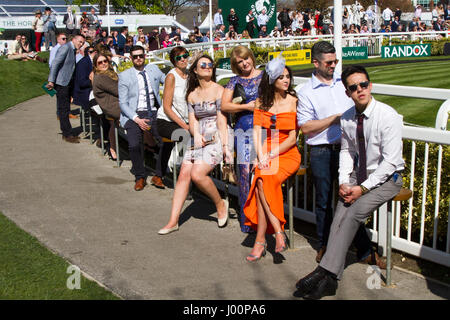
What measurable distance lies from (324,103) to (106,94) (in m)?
4.86

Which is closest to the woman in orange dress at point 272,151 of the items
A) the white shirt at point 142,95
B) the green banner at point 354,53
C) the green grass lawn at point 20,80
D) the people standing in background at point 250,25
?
the white shirt at point 142,95

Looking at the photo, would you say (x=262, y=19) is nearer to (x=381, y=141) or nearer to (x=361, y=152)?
(x=361, y=152)

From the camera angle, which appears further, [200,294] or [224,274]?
[224,274]

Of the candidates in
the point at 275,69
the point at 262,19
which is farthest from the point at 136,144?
the point at 262,19

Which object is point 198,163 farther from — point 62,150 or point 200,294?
point 62,150

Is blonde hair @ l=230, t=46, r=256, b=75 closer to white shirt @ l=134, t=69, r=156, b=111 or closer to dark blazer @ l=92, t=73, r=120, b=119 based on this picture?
white shirt @ l=134, t=69, r=156, b=111

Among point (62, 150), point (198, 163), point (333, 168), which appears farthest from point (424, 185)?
point (62, 150)

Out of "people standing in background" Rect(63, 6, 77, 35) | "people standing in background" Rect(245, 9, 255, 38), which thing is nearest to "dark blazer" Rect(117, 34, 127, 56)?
"people standing in background" Rect(63, 6, 77, 35)

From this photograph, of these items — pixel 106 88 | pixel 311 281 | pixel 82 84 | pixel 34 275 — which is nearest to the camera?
pixel 311 281

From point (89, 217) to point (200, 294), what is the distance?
2494mm

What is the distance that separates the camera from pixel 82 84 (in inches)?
440

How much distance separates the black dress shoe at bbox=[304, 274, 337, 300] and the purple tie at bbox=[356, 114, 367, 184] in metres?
0.85
